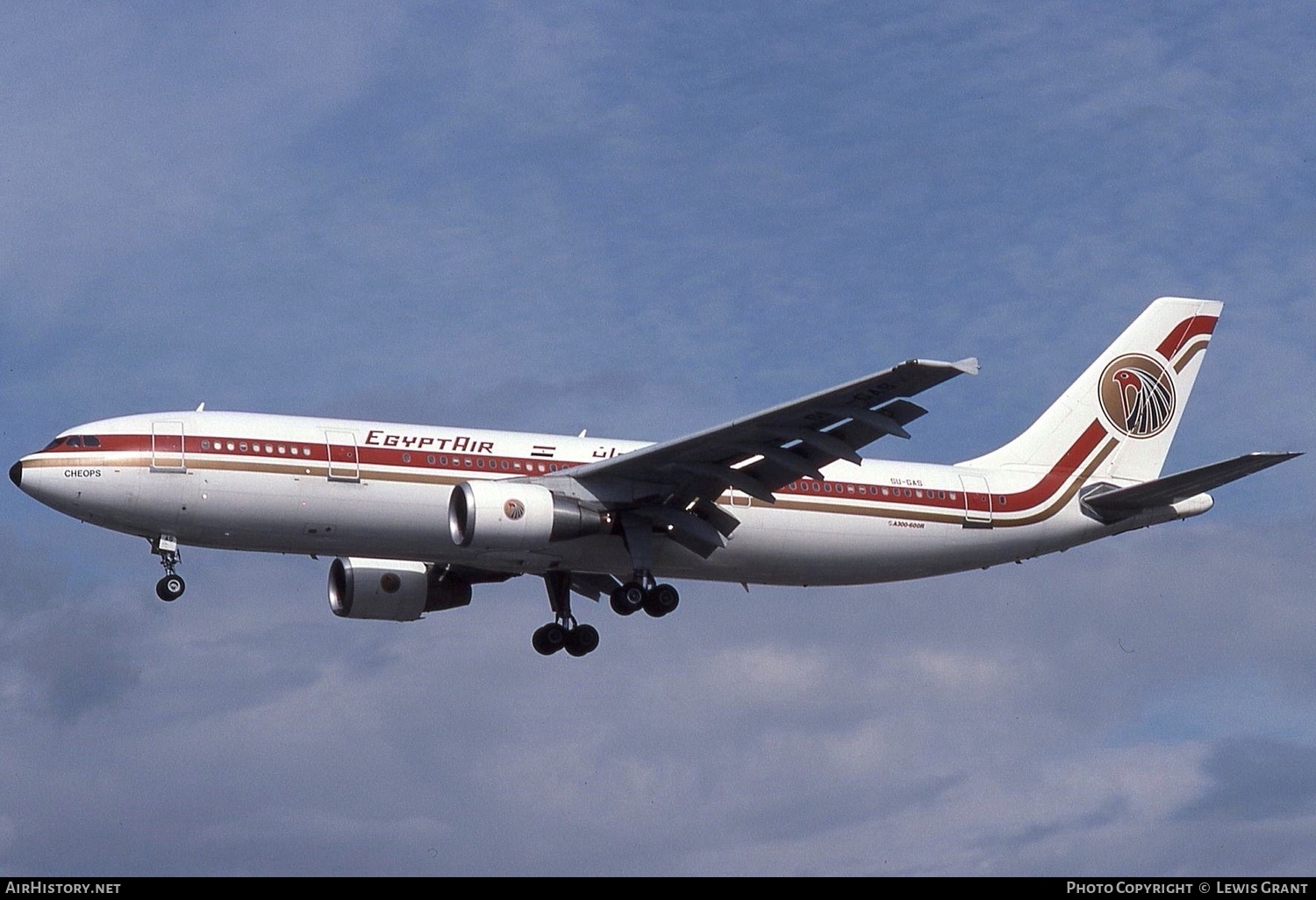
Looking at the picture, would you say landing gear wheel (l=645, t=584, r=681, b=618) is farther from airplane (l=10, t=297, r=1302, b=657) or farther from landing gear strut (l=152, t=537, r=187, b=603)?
landing gear strut (l=152, t=537, r=187, b=603)

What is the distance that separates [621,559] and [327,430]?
7.57m

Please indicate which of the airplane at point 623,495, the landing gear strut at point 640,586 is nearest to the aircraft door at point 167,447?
the airplane at point 623,495

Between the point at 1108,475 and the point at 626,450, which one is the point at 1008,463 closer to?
the point at 1108,475

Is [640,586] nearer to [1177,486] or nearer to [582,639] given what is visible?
[582,639]

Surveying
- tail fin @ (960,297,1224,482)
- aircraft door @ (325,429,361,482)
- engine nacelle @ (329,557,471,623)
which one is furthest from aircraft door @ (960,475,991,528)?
aircraft door @ (325,429,361,482)

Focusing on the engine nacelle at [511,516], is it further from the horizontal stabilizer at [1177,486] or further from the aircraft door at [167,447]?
the horizontal stabilizer at [1177,486]

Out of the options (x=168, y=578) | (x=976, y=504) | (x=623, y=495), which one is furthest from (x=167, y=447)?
(x=976, y=504)

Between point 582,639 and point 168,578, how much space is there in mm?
10813

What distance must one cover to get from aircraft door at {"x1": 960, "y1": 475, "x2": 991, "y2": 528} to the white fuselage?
43 millimetres

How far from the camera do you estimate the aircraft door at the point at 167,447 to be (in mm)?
42469

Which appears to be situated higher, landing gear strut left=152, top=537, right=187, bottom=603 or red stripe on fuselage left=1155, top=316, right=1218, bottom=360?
red stripe on fuselage left=1155, top=316, right=1218, bottom=360

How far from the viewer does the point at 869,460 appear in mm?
48781

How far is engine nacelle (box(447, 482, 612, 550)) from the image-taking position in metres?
43.0

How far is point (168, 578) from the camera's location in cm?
4347
